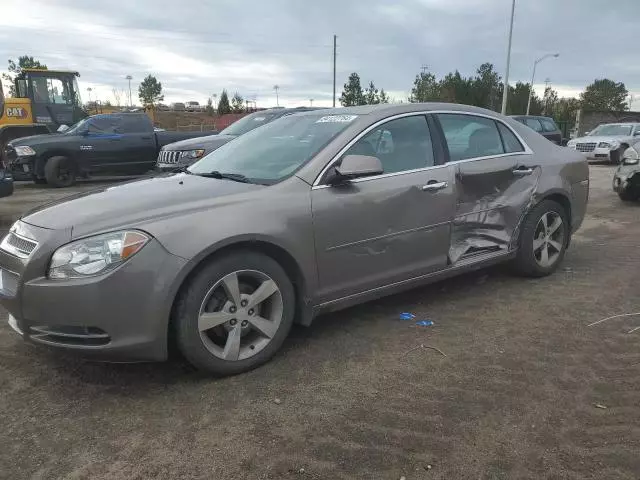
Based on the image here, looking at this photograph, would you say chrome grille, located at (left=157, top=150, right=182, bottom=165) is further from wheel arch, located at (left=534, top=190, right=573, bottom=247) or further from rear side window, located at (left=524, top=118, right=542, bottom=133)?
rear side window, located at (left=524, top=118, right=542, bottom=133)

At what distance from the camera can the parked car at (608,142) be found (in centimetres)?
1884

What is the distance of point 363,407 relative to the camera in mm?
2906

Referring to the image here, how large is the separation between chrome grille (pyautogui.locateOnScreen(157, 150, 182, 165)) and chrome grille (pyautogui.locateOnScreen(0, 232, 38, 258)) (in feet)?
23.8

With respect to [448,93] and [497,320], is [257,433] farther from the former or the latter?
[448,93]

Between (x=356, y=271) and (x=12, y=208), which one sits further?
(x=12, y=208)

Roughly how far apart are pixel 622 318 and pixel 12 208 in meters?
9.59

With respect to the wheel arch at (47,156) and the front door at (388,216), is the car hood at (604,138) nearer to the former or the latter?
the wheel arch at (47,156)

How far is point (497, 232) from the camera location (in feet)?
15.1

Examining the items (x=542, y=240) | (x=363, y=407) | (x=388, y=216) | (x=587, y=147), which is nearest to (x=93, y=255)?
(x=363, y=407)

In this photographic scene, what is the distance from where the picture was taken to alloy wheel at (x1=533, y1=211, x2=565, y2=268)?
16.3ft

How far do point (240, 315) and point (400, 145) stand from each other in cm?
174

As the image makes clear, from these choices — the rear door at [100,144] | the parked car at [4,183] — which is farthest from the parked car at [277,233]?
the rear door at [100,144]

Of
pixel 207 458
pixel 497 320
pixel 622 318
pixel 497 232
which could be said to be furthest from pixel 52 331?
pixel 622 318

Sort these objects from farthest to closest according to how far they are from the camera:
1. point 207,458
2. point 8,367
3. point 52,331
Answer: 1. point 8,367
2. point 52,331
3. point 207,458
